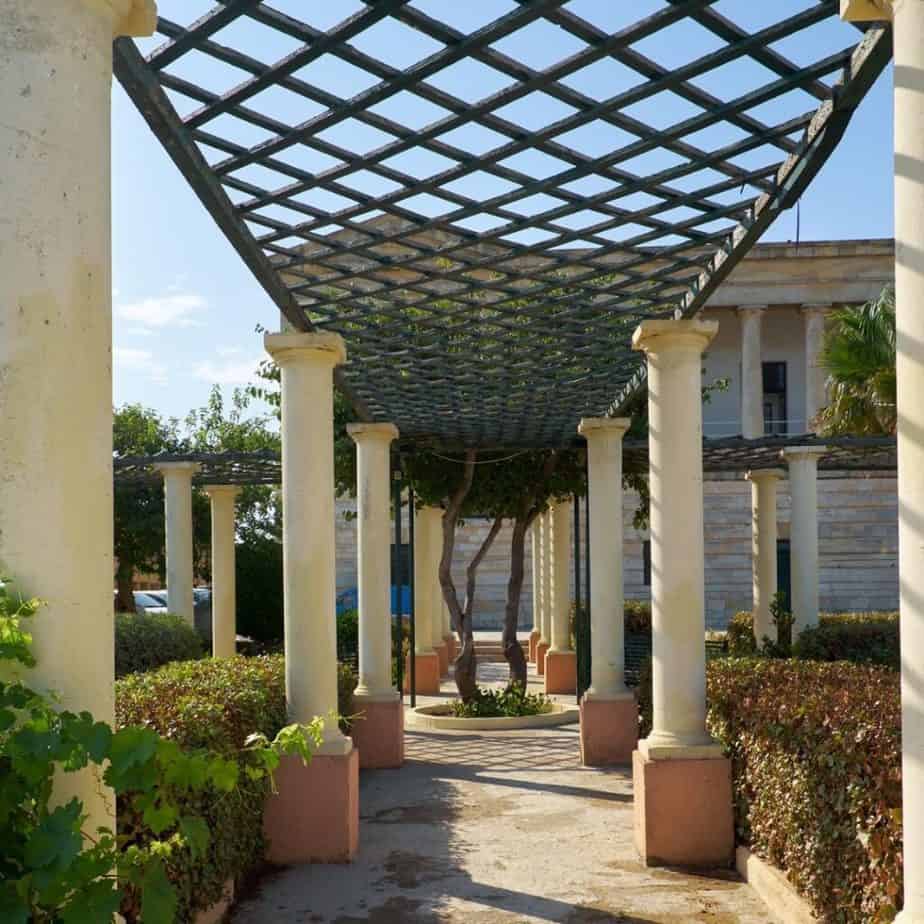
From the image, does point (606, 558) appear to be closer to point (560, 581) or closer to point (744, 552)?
point (560, 581)

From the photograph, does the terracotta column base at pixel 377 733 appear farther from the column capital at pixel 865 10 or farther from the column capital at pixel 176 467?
the column capital at pixel 865 10

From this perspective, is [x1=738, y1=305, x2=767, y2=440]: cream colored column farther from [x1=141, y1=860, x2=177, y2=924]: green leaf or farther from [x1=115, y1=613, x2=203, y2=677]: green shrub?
[x1=141, y1=860, x2=177, y2=924]: green leaf

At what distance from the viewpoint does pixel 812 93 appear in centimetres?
456

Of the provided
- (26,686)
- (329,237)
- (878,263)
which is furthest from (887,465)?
(878,263)

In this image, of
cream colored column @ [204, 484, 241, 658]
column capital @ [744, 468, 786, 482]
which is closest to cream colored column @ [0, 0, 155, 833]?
cream colored column @ [204, 484, 241, 658]

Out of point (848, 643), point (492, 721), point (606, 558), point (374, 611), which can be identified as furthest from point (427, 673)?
point (606, 558)

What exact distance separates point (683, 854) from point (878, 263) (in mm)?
29477

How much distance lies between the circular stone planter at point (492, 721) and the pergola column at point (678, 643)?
5931 mm

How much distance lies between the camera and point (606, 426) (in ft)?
35.0

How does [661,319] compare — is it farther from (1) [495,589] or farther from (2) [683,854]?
(1) [495,589]

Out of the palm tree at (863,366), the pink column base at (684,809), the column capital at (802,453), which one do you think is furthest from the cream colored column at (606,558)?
the palm tree at (863,366)

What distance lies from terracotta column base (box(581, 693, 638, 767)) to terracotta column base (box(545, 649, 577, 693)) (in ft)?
21.1

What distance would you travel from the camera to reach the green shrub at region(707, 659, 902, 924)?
14.0ft

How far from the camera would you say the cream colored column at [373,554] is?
10.5 metres
